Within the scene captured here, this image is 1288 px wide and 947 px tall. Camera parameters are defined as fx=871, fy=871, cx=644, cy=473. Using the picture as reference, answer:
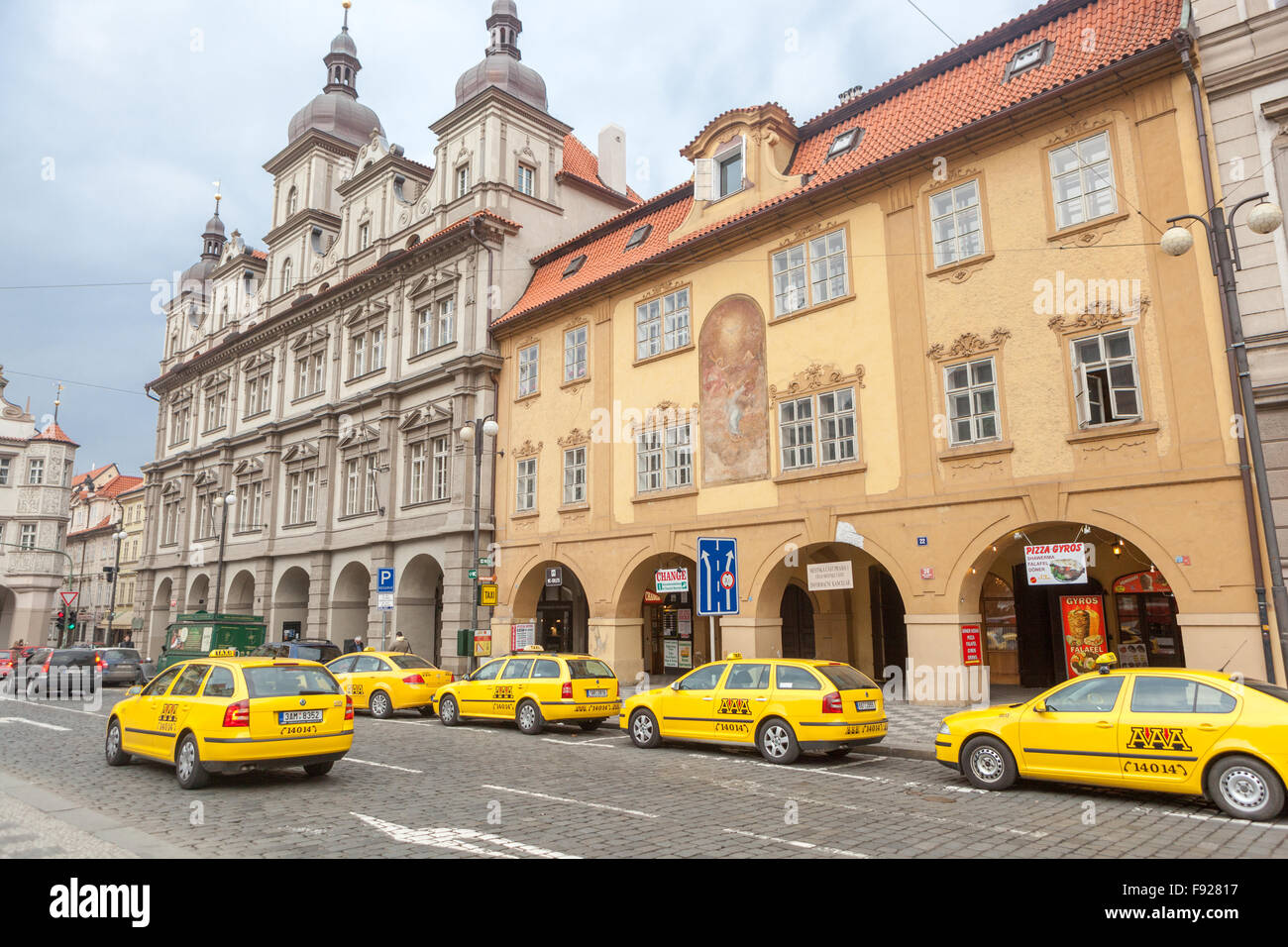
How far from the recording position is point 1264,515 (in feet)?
38.1

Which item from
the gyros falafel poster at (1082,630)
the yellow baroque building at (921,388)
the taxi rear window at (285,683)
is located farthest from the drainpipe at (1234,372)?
the taxi rear window at (285,683)

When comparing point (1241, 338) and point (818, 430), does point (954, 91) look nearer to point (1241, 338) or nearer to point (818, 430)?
point (818, 430)

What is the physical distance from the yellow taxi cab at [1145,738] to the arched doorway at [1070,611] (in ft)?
22.0

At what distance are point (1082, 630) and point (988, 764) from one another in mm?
11383

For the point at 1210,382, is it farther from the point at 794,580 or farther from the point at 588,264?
the point at 588,264

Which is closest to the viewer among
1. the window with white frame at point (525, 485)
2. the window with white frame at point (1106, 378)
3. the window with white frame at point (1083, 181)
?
the window with white frame at point (1106, 378)

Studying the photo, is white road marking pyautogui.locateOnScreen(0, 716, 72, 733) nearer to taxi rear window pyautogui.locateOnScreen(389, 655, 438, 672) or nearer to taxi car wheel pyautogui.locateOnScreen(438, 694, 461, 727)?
taxi rear window pyautogui.locateOnScreen(389, 655, 438, 672)

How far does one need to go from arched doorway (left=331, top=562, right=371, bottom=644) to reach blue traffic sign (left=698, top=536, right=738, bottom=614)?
21.1m

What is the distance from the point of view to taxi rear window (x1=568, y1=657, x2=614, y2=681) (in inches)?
664

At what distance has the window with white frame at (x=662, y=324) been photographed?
23.6 m

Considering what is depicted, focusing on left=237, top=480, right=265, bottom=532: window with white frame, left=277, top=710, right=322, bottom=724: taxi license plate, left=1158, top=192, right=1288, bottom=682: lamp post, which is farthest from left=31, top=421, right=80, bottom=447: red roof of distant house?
left=1158, top=192, right=1288, bottom=682: lamp post

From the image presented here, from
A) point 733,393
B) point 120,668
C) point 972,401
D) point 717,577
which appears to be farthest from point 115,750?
point 120,668

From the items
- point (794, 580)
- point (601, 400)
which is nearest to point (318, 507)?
point (601, 400)

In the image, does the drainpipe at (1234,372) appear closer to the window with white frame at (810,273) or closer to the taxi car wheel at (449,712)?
the window with white frame at (810,273)
